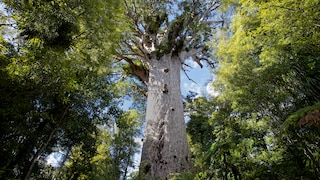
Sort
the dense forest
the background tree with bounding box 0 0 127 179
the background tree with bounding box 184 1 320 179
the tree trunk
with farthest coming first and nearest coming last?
the tree trunk, the background tree with bounding box 0 0 127 179, the dense forest, the background tree with bounding box 184 1 320 179

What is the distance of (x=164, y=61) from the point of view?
23.6 feet

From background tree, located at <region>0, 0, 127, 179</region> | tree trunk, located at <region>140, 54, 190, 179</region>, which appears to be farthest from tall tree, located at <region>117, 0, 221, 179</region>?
background tree, located at <region>0, 0, 127, 179</region>

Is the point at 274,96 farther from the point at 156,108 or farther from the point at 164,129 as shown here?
the point at 156,108

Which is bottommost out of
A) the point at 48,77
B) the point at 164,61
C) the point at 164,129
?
the point at 48,77

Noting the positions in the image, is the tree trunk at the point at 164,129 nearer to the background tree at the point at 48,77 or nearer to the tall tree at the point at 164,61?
the tall tree at the point at 164,61

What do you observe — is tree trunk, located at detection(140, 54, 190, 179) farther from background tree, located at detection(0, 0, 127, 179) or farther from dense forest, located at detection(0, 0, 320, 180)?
background tree, located at detection(0, 0, 127, 179)

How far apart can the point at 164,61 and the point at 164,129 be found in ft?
8.22

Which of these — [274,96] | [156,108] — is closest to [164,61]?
[156,108]

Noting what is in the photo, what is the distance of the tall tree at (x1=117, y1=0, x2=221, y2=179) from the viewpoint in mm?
4934

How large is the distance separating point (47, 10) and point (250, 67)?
330 centimetres

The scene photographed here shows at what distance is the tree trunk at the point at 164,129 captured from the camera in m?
4.74

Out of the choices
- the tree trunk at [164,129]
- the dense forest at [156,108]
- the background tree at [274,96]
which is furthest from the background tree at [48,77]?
the background tree at [274,96]

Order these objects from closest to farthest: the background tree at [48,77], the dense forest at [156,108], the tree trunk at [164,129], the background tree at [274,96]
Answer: the background tree at [274,96]
the dense forest at [156,108]
the background tree at [48,77]
the tree trunk at [164,129]

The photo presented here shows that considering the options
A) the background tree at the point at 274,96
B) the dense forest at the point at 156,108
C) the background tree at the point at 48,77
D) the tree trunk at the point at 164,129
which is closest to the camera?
the background tree at the point at 274,96
